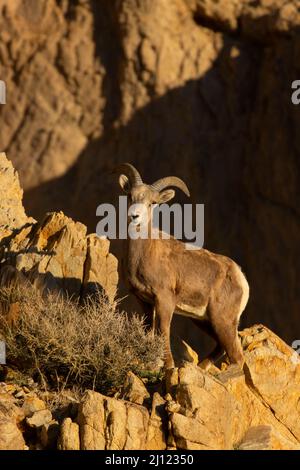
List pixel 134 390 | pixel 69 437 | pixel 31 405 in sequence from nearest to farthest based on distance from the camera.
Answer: pixel 69 437 → pixel 134 390 → pixel 31 405

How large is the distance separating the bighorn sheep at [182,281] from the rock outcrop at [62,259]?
85 cm

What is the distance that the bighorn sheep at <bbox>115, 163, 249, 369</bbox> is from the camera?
42.4ft

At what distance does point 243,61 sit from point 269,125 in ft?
4.97

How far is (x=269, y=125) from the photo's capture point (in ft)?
70.2

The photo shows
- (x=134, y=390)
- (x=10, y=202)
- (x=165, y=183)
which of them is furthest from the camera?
(x=10, y=202)

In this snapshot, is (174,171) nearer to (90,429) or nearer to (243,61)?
(243,61)

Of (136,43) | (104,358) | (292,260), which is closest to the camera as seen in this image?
(104,358)

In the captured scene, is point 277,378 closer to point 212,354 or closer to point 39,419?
point 212,354

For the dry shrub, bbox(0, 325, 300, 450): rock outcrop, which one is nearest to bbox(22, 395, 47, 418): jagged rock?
bbox(0, 325, 300, 450): rock outcrop

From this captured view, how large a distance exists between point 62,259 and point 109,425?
3794 mm

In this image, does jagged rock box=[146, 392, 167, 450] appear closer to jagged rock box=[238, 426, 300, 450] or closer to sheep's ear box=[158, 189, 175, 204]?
jagged rock box=[238, 426, 300, 450]

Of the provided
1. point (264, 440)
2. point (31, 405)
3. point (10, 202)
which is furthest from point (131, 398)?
point (10, 202)

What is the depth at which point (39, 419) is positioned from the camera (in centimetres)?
1091
